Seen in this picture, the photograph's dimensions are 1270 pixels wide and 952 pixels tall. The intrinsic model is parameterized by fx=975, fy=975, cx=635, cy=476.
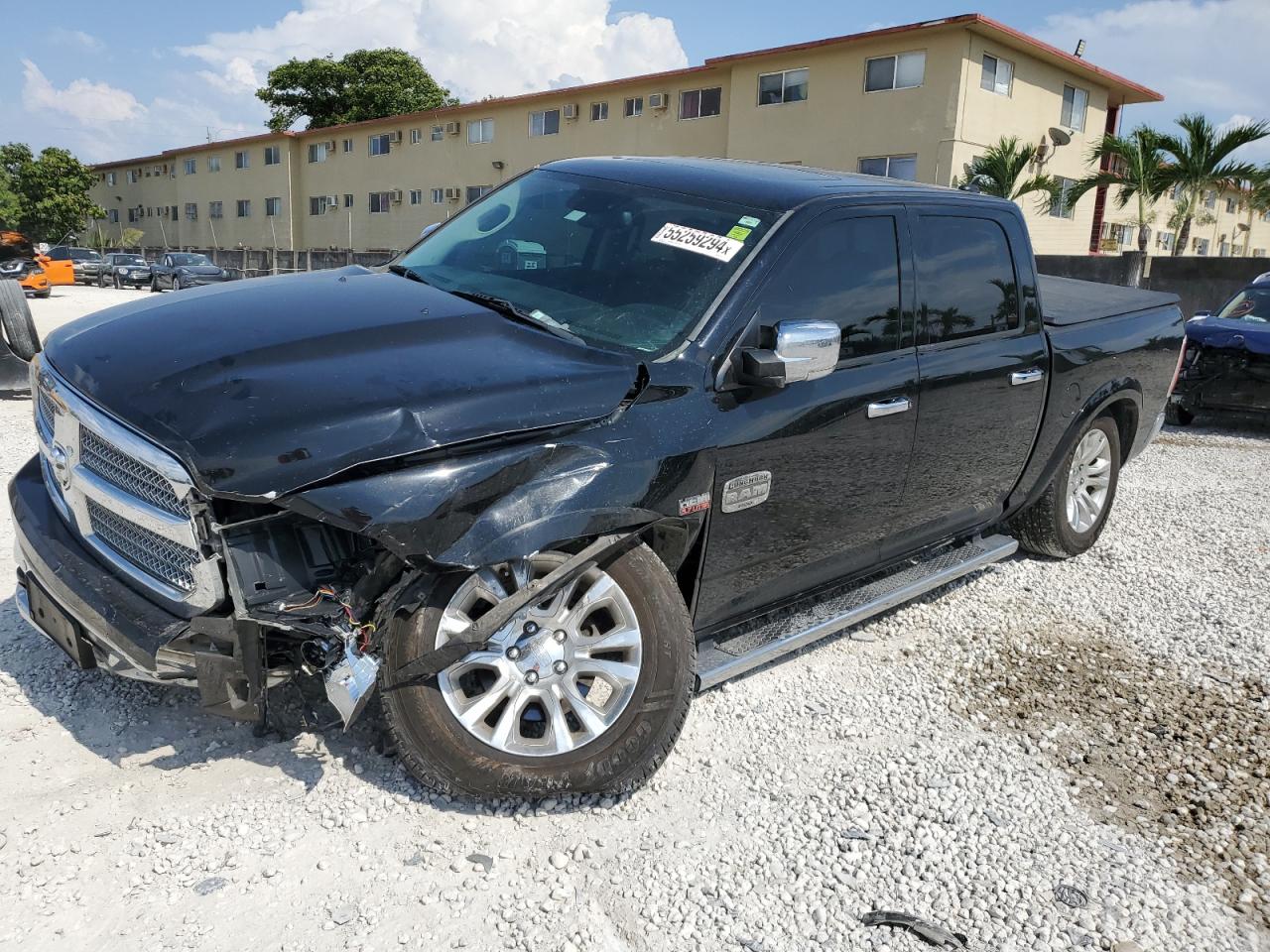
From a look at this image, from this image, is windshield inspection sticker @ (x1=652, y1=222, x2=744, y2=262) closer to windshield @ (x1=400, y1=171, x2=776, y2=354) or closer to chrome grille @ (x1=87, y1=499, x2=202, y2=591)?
A: windshield @ (x1=400, y1=171, x2=776, y2=354)

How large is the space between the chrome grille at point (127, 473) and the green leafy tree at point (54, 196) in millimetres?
72782

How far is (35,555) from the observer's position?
3088mm

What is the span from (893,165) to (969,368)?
2357cm

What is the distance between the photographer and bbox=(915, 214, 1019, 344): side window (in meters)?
4.11

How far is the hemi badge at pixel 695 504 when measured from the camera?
3082 mm

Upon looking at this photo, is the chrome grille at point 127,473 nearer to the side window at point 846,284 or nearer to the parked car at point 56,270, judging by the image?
the side window at point 846,284

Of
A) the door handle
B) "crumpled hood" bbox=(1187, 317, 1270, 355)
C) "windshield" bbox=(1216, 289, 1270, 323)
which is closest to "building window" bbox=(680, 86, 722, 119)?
"windshield" bbox=(1216, 289, 1270, 323)

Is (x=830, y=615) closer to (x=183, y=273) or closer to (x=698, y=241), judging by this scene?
(x=698, y=241)

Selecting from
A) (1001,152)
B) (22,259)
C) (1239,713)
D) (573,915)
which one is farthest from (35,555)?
(22,259)

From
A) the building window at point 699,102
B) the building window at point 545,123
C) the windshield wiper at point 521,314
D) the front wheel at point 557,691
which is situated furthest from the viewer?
the building window at point 545,123

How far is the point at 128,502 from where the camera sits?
2.73 metres

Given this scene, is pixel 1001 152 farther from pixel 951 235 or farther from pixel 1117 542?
pixel 951 235

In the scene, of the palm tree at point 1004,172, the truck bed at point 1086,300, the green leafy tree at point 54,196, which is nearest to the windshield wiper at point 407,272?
the truck bed at point 1086,300

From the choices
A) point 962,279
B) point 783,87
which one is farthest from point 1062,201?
point 962,279
